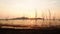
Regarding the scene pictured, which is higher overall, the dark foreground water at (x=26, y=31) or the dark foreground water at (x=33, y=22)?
the dark foreground water at (x=33, y=22)

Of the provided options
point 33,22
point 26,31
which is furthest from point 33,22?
point 26,31

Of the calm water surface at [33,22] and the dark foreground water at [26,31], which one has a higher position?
the calm water surface at [33,22]

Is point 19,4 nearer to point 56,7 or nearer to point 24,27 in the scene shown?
point 24,27

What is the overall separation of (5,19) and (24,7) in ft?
0.70

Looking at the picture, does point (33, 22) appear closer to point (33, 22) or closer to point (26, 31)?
point (33, 22)

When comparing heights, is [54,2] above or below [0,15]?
above

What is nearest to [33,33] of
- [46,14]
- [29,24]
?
[29,24]

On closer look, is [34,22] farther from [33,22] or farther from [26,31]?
[26,31]

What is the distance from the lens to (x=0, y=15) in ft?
4.56

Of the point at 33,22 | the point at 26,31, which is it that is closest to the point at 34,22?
the point at 33,22

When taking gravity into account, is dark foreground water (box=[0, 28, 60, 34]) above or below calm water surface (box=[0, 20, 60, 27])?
below

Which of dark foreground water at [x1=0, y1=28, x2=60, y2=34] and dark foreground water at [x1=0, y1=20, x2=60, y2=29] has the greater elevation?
dark foreground water at [x1=0, y1=20, x2=60, y2=29]

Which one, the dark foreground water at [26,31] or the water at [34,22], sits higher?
the water at [34,22]

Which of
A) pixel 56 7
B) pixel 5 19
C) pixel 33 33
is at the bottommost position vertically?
pixel 33 33
